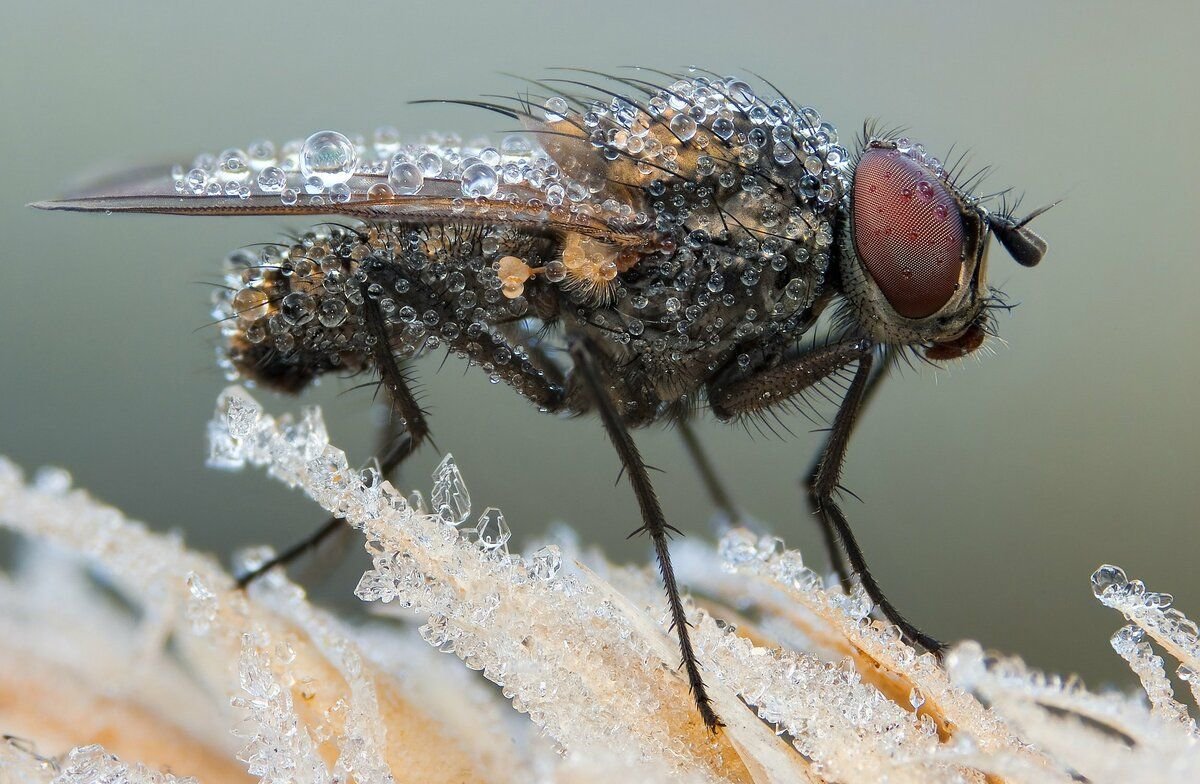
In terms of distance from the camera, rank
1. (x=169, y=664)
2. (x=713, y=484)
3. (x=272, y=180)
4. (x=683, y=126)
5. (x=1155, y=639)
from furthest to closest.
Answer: (x=713, y=484)
(x=683, y=126)
(x=272, y=180)
(x=169, y=664)
(x=1155, y=639)

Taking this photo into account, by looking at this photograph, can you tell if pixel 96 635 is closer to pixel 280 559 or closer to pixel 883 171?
pixel 280 559

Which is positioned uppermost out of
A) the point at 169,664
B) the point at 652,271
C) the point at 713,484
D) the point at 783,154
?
the point at 783,154

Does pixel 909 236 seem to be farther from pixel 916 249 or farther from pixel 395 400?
pixel 395 400

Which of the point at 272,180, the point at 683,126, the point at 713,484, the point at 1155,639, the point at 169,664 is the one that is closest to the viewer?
the point at 1155,639

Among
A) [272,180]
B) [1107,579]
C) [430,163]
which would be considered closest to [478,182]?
[430,163]

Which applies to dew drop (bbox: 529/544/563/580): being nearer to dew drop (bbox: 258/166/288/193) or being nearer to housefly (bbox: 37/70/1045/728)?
housefly (bbox: 37/70/1045/728)

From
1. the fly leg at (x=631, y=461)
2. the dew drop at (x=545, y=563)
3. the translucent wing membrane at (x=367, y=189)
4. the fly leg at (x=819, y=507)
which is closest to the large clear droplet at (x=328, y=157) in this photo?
the translucent wing membrane at (x=367, y=189)

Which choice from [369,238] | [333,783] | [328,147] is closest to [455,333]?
[369,238]

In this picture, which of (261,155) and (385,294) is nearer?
(261,155)
